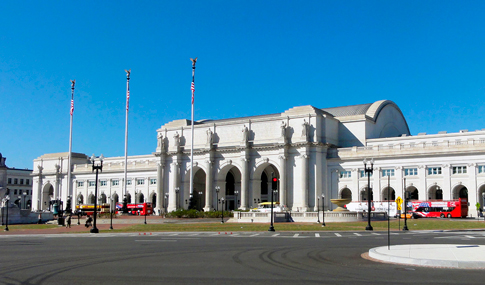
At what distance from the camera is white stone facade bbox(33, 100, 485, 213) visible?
87.9m

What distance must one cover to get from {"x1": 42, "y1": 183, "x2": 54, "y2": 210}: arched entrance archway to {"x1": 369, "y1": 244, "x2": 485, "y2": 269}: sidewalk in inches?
5345

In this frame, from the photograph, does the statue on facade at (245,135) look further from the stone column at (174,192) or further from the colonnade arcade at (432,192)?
the colonnade arcade at (432,192)

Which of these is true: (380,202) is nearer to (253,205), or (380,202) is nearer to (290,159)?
(290,159)

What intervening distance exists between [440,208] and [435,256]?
67.1 meters

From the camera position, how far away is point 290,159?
99750 mm

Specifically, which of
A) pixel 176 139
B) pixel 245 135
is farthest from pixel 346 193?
pixel 176 139

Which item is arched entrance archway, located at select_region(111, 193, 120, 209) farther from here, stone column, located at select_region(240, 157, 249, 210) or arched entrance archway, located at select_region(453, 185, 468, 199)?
arched entrance archway, located at select_region(453, 185, 468, 199)

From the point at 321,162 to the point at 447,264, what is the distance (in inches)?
3171

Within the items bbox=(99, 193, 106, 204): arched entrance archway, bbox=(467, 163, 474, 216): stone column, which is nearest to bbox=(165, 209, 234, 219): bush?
bbox=(467, 163, 474, 216): stone column

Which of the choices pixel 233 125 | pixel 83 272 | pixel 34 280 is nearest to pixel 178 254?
pixel 83 272

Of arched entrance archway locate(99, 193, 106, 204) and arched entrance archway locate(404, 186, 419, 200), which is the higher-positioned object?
arched entrance archway locate(404, 186, 419, 200)

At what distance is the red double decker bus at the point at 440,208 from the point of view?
7956 centimetres

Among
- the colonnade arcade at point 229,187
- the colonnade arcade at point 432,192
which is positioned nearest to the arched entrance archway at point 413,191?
the colonnade arcade at point 432,192

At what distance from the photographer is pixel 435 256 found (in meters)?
19.3
